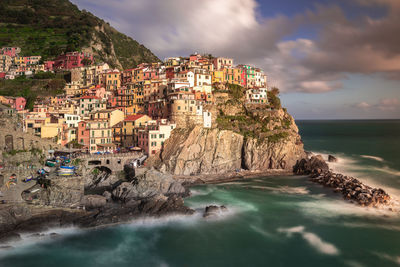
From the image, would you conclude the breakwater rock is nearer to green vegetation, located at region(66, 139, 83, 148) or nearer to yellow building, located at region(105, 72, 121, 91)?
green vegetation, located at region(66, 139, 83, 148)

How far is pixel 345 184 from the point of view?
1516 inches

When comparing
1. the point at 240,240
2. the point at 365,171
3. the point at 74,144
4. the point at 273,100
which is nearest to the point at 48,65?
the point at 74,144

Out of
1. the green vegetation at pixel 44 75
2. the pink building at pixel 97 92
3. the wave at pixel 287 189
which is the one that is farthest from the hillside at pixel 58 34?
the wave at pixel 287 189

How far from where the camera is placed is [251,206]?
33000mm

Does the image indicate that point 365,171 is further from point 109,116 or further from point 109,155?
point 109,116

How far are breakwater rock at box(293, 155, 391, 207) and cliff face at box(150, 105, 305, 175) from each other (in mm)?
2572

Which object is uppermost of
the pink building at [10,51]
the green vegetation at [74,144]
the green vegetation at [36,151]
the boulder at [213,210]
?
the pink building at [10,51]

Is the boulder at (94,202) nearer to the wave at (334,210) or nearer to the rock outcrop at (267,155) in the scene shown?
the wave at (334,210)

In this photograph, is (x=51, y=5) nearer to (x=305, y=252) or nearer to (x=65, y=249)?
(x=65, y=249)

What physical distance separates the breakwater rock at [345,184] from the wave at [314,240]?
10.9m

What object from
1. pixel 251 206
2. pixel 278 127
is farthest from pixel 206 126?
pixel 251 206

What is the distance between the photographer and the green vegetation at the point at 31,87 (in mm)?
60200

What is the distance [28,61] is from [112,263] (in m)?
72.5

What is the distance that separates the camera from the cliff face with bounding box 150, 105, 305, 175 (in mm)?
43312
